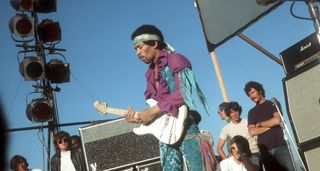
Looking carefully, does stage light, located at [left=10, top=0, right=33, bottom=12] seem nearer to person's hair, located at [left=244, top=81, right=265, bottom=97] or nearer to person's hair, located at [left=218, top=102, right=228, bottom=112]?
person's hair, located at [left=218, top=102, right=228, bottom=112]

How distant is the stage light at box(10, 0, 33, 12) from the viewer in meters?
5.00

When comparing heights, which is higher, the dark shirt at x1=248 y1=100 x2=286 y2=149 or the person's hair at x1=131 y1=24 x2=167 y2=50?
the person's hair at x1=131 y1=24 x2=167 y2=50

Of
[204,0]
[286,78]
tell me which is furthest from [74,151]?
[286,78]

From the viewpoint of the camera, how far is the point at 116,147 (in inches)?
150

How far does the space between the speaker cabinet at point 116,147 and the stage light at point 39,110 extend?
42.3 inches

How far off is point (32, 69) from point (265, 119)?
2.82m

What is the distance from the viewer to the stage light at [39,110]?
4.70 m

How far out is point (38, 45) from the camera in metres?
5.26

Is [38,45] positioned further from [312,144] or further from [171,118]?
[312,144]

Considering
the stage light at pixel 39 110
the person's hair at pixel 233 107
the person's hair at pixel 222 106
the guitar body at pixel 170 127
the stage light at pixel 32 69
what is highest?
the stage light at pixel 32 69

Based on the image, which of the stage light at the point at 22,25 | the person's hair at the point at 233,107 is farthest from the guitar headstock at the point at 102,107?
the stage light at the point at 22,25

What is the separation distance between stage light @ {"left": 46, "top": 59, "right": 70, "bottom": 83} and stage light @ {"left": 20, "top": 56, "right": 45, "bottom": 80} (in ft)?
0.42

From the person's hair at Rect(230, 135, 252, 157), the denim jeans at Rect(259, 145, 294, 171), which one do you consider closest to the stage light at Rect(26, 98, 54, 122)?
the person's hair at Rect(230, 135, 252, 157)

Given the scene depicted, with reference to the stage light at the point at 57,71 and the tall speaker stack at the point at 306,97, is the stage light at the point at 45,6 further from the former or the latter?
the tall speaker stack at the point at 306,97
